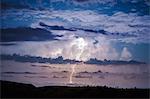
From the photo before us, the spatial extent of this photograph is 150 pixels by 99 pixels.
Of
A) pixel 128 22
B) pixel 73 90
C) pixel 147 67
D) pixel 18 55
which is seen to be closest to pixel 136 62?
pixel 147 67

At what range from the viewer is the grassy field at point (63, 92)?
21.0 feet

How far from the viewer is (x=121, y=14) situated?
21.9 ft

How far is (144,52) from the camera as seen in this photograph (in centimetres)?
664

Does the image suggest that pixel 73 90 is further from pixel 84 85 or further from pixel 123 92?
pixel 123 92

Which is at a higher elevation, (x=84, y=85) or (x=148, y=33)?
(x=148, y=33)

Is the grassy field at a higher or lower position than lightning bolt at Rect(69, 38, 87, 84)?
lower

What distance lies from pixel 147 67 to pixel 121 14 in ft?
2.92

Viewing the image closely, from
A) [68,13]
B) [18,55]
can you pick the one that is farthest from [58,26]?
[18,55]

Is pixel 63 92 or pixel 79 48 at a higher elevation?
pixel 79 48

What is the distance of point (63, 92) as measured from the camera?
255 inches

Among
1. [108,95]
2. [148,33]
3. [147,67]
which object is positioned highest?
[148,33]

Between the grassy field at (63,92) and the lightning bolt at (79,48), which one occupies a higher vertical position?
the lightning bolt at (79,48)

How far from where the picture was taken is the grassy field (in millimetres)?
6387

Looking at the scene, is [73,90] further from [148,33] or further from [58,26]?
[148,33]
